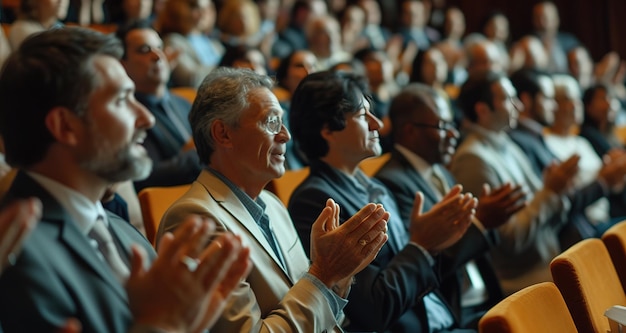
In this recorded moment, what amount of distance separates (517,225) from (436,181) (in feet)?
1.36

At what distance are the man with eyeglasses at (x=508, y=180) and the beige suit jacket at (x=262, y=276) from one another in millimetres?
1304

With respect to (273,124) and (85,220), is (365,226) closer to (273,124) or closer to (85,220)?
(273,124)

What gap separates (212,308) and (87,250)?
8.1 inches

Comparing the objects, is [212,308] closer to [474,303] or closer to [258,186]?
[258,186]

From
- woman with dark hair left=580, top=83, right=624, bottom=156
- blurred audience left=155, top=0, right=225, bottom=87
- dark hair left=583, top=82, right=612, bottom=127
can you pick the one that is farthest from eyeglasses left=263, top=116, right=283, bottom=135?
dark hair left=583, top=82, right=612, bottom=127

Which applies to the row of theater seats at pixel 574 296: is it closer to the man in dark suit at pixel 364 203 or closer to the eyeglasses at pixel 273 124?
the man in dark suit at pixel 364 203

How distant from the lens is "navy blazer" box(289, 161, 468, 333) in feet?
6.63

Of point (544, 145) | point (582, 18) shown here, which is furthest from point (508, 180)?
point (582, 18)

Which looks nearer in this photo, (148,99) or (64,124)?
(64,124)

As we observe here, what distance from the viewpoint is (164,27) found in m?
4.59

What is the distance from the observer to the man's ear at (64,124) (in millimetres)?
1214

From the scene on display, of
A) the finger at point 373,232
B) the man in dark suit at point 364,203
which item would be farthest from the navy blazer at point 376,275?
the finger at point 373,232

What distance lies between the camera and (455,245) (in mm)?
2340

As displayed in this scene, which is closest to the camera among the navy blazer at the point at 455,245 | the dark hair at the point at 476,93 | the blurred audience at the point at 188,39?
the navy blazer at the point at 455,245
